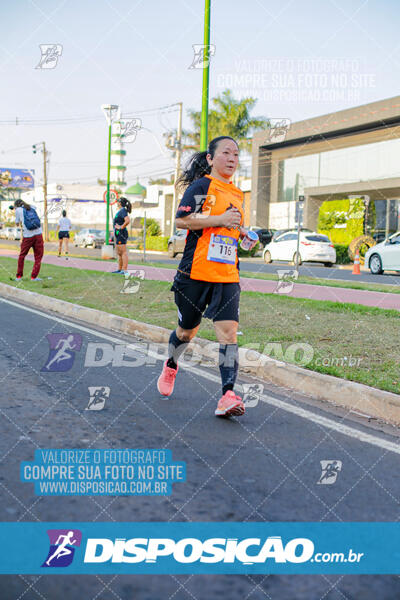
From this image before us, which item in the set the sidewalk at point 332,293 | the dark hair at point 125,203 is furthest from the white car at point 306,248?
the dark hair at point 125,203

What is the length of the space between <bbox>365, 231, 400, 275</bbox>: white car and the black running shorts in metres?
17.0

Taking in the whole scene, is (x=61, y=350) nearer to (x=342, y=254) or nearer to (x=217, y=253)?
(x=217, y=253)

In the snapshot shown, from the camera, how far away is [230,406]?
14.3 ft

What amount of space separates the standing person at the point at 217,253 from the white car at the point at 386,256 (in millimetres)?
17002

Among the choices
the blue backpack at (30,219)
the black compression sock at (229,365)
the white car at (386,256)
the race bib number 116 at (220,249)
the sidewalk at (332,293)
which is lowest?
the sidewalk at (332,293)

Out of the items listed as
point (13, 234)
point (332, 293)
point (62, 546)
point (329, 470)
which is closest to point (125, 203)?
point (332, 293)

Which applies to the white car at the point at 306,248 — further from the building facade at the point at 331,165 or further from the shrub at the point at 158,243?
the shrub at the point at 158,243

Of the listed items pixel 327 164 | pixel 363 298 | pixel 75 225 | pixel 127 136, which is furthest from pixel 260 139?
pixel 75 225

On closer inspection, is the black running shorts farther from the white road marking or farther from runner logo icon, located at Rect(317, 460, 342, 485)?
runner logo icon, located at Rect(317, 460, 342, 485)

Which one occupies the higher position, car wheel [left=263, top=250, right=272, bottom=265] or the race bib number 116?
the race bib number 116

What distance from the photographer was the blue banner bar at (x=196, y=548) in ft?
8.27

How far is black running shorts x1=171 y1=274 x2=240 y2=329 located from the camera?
A: 4.43 metres

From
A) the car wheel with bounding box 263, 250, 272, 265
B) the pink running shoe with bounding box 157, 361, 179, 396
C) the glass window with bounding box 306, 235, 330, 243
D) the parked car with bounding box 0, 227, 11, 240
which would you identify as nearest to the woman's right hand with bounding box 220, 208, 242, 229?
the pink running shoe with bounding box 157, 361, 179, 396

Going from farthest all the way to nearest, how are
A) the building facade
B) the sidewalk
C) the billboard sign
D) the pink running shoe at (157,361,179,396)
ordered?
the billboard sign
the building facade
the sidewalk
the pink running shoe at (157,361,179,396)
